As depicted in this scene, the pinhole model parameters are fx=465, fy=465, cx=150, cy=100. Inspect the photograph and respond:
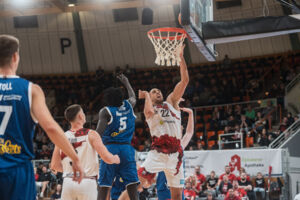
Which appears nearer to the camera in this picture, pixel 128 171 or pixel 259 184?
pixel 128 171

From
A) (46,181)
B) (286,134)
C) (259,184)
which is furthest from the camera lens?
(46,181)

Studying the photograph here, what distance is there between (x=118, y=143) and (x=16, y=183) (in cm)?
349

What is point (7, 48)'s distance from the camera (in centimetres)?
335

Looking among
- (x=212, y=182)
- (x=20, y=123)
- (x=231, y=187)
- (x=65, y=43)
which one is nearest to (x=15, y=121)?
(x=20, y=123)

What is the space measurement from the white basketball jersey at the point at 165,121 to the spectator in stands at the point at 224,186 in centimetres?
792

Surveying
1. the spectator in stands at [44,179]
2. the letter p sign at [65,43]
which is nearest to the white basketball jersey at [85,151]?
the spectator in stands at [44,179]

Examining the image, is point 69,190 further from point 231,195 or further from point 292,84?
point 292,84

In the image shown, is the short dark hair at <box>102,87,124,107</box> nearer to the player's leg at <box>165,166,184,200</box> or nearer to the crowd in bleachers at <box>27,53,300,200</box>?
the player's leg at <box>165,166,184,200</box>

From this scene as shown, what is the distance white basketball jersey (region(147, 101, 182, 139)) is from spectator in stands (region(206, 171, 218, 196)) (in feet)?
27.1

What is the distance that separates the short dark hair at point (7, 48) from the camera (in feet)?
11.0

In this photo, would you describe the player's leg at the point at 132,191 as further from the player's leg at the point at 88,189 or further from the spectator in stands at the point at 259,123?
the spectator in stands at the point at 259,123

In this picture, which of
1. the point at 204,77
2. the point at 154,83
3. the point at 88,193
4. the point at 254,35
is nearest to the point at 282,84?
the point at 204,77

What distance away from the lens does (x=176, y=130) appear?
25.0 ft

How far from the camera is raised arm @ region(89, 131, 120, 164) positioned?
4.78 m
